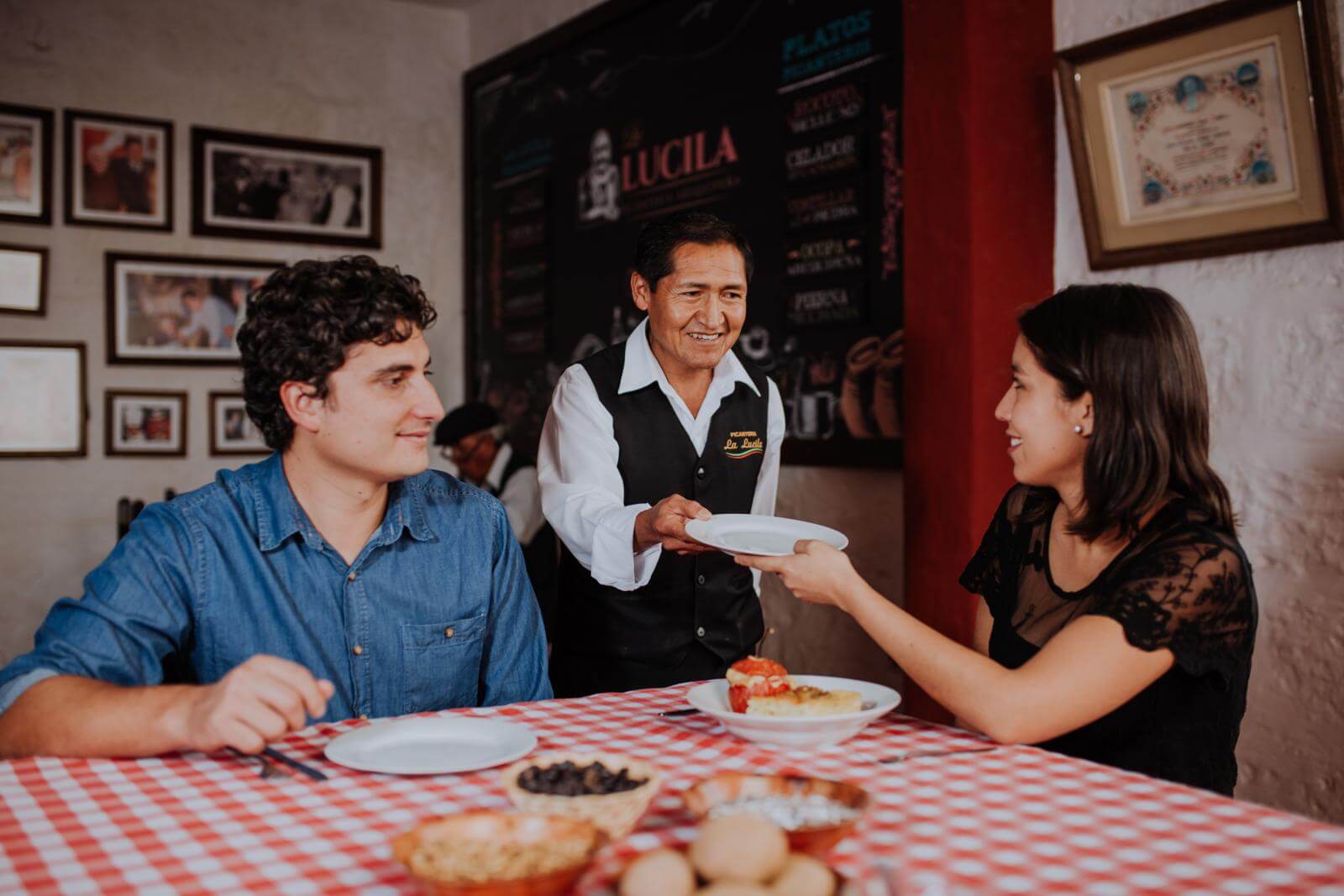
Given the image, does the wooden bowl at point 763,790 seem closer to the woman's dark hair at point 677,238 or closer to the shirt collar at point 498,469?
the woman's dark hair at point 677,238

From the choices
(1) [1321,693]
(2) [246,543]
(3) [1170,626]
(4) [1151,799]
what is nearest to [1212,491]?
(3) [1170,626]

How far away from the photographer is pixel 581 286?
5.38 m

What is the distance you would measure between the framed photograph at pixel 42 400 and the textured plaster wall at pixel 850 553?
3159 millimetres

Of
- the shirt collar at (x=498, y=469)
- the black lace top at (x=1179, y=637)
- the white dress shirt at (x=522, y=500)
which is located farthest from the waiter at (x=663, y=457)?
the shirt collar at (x=498, y=469)

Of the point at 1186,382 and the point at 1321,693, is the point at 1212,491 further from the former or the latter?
the point at 1321,693

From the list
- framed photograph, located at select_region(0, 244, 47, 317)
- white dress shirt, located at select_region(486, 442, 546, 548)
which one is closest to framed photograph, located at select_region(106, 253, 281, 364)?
framed photograph, located at select_region(0, 244, 47, 317)

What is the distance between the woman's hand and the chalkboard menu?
1762 millimetres

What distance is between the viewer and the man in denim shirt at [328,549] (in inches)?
73.8

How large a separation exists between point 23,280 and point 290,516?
3.89 m

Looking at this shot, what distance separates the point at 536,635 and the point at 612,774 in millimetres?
976

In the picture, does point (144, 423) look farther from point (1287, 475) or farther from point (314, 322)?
point (1287, 475)

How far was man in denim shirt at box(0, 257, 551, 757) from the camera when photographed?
187cm

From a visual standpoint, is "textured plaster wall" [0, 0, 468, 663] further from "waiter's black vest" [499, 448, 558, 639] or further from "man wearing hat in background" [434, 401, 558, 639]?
"waiter's black vest" [499, 448, 558, 639]

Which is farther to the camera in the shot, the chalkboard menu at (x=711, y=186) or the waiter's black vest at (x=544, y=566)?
the waiter's black vest at (x=544, y=566)
